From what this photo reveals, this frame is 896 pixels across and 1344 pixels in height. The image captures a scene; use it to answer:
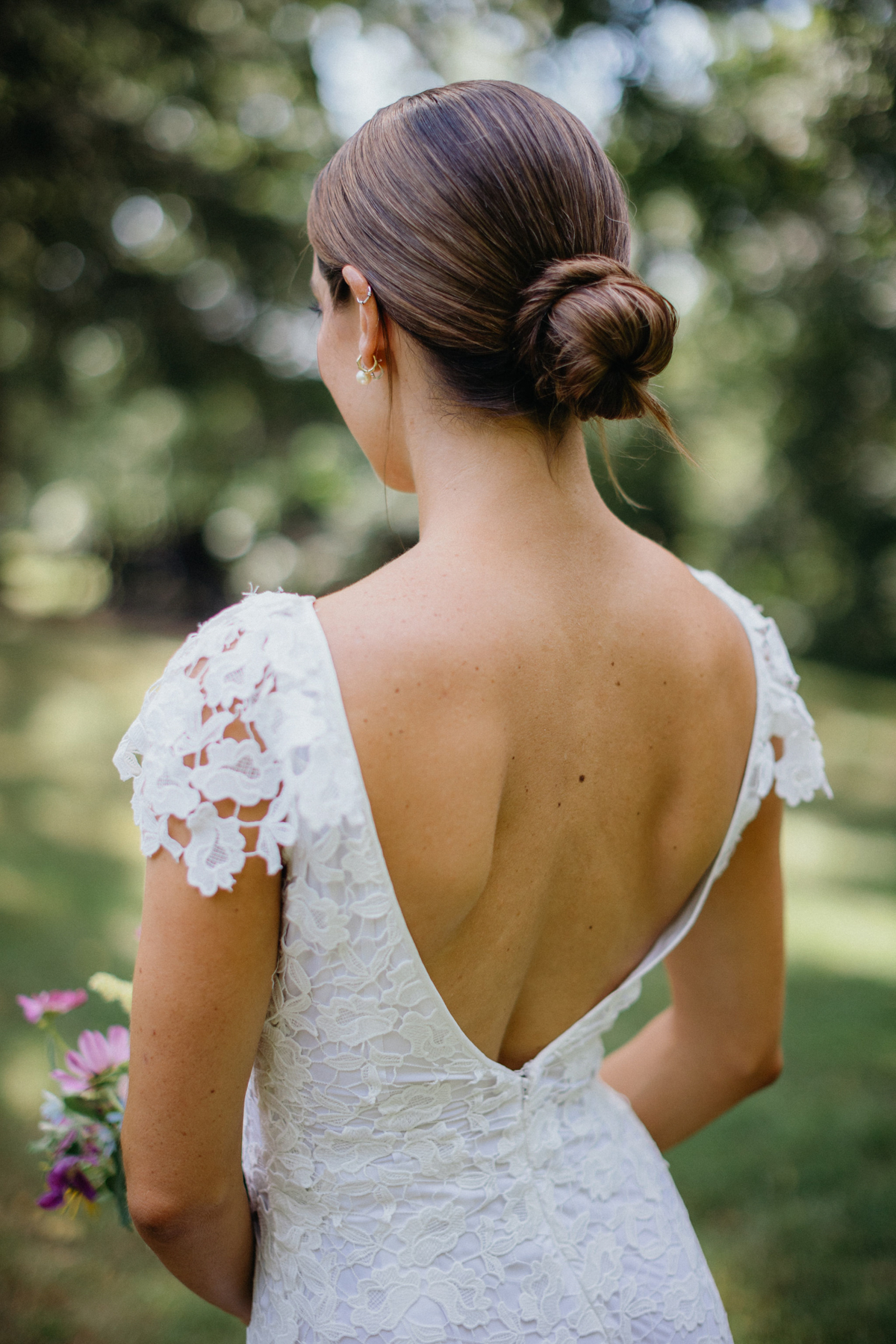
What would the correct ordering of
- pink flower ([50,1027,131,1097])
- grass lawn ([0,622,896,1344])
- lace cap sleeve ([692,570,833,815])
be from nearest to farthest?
lace cap sleeve ([692,570,833,815])
pink flower ([50,1027,131,1097])
grass lawn ([0,622,896,1344])

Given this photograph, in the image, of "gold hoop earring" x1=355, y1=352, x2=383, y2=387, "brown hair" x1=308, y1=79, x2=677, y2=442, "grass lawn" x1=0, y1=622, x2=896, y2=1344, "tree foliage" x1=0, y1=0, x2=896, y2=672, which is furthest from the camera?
"tree foliage" x1=0, y1=0, x2=896, y2=672

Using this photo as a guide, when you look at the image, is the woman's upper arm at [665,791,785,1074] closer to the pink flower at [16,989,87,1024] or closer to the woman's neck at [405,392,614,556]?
the woman's neck at [405,392,614,556]

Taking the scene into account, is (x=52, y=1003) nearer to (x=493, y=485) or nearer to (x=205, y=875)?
(x=205, y=875)

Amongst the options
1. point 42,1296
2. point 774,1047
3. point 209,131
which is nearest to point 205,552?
point 209,131

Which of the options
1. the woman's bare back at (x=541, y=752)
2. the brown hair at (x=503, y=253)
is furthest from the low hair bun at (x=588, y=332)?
the woman's bare back at (x=541, y=752)

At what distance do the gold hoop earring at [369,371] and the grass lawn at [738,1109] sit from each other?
2.69 m

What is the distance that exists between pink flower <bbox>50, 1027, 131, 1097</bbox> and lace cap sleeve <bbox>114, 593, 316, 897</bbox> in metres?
0.66

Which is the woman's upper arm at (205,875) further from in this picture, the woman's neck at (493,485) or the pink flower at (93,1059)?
the pink flower at (93,1059)

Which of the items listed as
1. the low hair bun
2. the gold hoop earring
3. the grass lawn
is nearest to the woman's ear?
the gold hoop earring

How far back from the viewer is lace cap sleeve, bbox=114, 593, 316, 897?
37.5 inches

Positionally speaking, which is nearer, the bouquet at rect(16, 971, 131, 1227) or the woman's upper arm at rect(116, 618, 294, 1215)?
the woman's upper arm at rect(116, 618, 294, 1215)

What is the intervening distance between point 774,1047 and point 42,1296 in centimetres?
233

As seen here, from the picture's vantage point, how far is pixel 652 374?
3.74 ft

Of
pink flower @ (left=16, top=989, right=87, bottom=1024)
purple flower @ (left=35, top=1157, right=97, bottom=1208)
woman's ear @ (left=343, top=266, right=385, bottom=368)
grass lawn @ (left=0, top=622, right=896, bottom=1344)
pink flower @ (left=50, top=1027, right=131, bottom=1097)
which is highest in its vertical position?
woman's ear @ (left=343, top=266, right=385, bottom=368)
